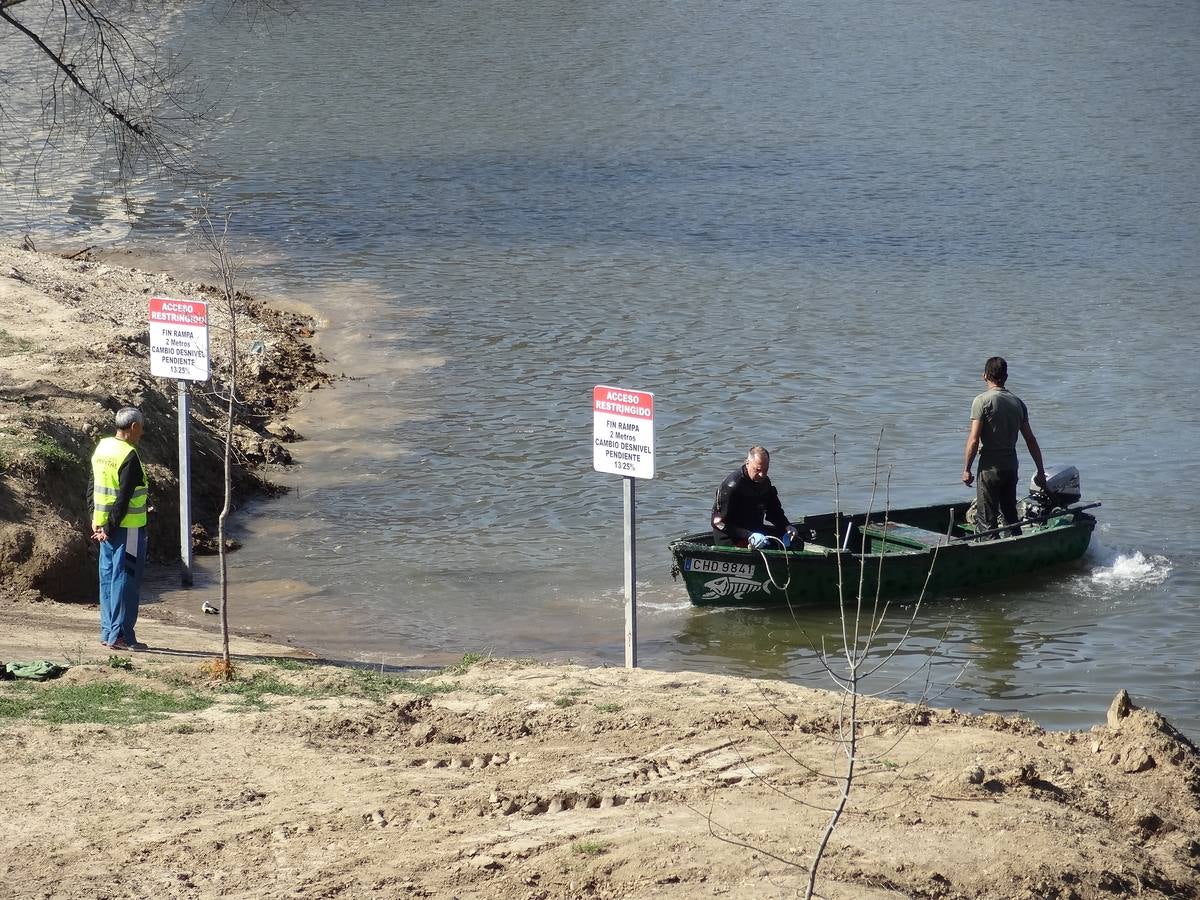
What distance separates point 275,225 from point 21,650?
23.4 m

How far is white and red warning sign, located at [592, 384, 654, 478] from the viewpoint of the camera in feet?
33.0

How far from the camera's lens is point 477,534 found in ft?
53.5

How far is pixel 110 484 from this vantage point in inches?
425

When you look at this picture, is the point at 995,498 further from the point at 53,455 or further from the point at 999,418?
the point at 53,455

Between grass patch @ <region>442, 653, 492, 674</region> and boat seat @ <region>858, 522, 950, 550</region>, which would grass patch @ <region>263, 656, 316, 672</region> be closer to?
grass patch @ <region>442, 653, 492, 674</region>

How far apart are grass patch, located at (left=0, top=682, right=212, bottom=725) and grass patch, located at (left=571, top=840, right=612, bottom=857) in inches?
126

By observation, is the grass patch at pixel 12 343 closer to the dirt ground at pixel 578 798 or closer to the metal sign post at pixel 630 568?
the dirt ground at pixel 578 798

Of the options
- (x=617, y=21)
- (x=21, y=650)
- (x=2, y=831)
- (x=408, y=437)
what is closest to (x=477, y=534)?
(x=408, y=437)

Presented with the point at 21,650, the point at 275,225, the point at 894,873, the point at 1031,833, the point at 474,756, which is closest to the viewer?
the point at 894,873

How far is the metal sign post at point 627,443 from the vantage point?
10.1 m

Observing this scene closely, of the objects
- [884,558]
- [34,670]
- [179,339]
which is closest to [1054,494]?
[884,558]

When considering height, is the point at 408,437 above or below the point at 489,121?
below

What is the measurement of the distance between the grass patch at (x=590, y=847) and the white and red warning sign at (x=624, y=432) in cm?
352

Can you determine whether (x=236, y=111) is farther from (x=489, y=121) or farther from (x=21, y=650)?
(x=21, y=650)
